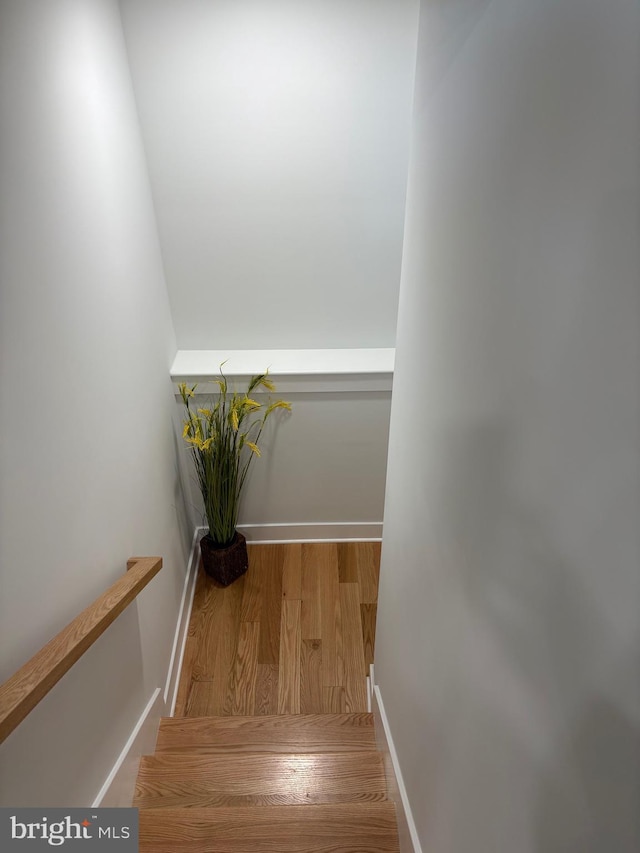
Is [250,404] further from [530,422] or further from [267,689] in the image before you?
[530,422]

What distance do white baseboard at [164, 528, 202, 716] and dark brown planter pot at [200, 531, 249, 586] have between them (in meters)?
0.06

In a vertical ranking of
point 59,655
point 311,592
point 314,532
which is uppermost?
point 59,655

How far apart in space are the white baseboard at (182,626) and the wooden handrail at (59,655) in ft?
3.19

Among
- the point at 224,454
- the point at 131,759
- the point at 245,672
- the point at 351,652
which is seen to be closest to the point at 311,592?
the point at 351,652

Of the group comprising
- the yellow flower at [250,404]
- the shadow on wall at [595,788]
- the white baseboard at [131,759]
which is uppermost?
the shadow on wall at [595,788]

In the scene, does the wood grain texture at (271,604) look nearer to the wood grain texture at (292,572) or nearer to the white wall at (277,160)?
the wood grain texture at (292,572)

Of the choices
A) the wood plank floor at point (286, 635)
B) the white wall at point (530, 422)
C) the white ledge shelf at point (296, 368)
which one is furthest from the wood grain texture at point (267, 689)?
the white wall at point (530, 422)

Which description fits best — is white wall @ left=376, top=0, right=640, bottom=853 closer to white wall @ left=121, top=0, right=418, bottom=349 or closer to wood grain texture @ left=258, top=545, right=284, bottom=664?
white wall @ left=121, top=0, right=418, bottom=349

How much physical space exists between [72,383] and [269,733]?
1447 millimetres

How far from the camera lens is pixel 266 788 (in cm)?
186

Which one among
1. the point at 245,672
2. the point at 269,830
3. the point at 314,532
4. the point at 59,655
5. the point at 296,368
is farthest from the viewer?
the point at 314,532

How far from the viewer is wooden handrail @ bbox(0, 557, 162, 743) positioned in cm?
100

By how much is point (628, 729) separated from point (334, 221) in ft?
7.35

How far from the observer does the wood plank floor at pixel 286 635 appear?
2.48 metres
